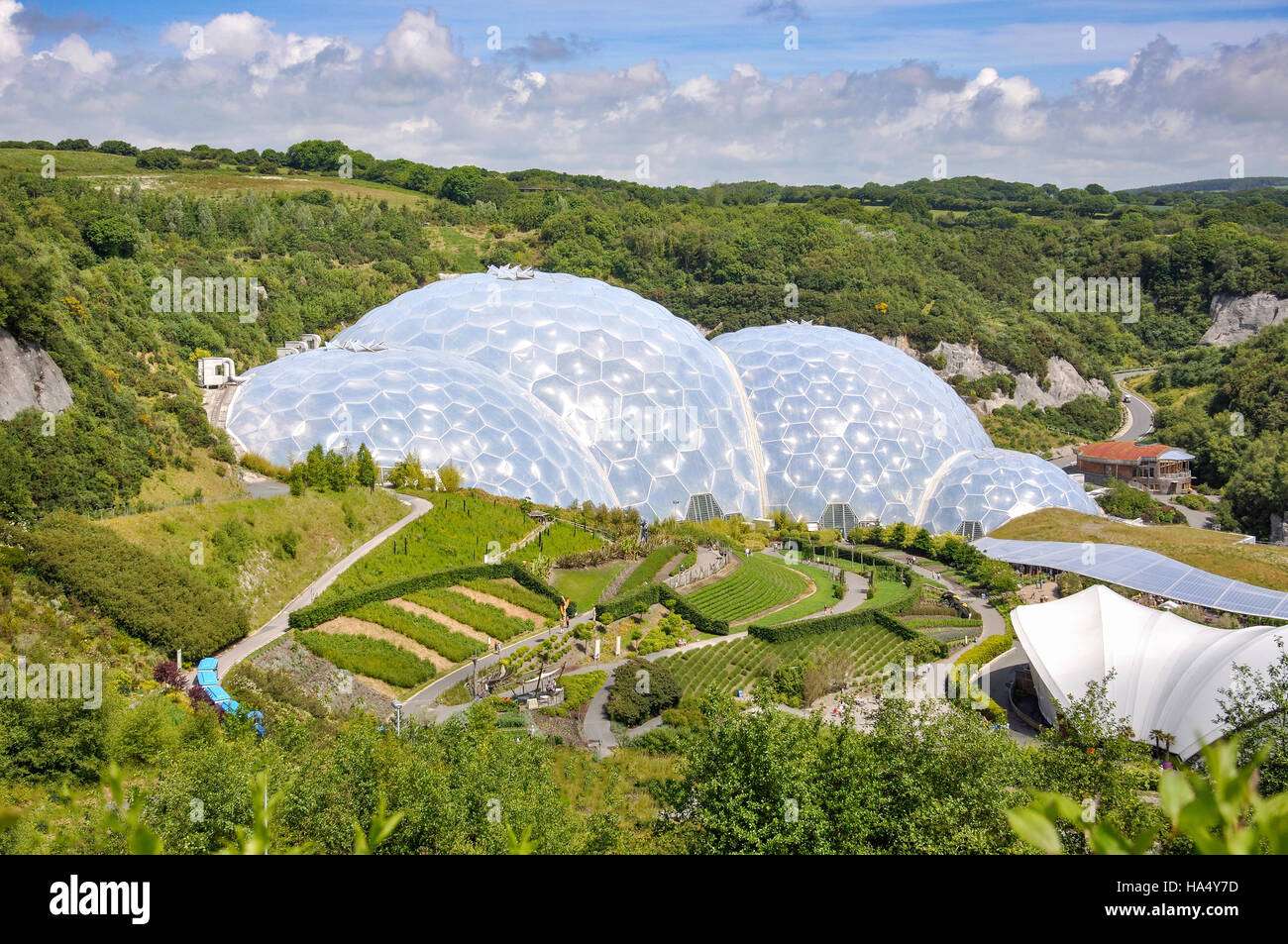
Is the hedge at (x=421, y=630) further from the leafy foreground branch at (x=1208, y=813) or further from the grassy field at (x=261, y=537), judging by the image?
the leafy foreground branch at (x=1208, y=813)

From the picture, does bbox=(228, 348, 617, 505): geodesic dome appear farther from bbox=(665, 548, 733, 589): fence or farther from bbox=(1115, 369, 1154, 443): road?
bbox=(1115, 369, 1154, 443): road

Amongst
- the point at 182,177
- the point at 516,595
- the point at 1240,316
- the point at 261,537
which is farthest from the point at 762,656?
the point at 1240,316

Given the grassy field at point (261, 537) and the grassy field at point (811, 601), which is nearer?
the grassy field at point (261, 537)

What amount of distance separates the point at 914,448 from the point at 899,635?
51.4ft

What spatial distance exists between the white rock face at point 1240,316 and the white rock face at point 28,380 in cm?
8152

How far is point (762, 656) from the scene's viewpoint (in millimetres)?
26344

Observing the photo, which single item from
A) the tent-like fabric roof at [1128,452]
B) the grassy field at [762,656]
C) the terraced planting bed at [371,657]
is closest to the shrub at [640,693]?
the grassy field at [762,656]

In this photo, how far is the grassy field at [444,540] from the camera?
80.9 feet

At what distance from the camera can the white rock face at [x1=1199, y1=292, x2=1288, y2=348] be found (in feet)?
260

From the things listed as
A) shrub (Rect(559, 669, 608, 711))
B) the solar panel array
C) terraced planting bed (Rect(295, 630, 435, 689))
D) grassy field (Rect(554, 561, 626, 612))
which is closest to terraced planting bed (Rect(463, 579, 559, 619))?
grassy field (Rect(554, 561, 626, 612))

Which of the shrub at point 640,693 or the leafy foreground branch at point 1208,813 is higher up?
the leafy foreground branch at point 1208,813

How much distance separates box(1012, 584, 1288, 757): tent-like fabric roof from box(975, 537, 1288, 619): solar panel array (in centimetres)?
732

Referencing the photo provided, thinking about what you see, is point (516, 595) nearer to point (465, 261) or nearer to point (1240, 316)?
point (465, 261)

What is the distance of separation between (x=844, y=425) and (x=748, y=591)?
1451 cm
